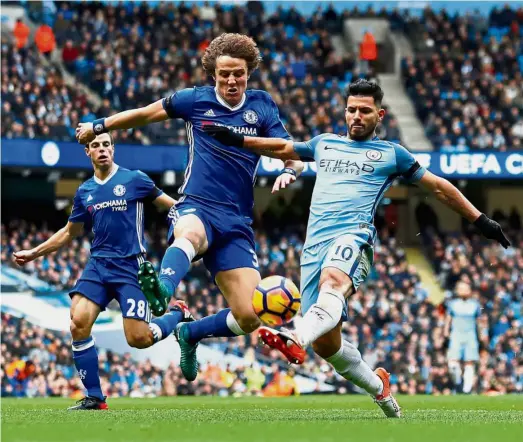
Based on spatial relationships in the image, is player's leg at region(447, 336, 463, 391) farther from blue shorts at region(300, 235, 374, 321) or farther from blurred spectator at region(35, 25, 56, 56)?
blue shorts at region(300, 235, 374, 321)

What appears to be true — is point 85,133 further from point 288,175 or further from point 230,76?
point 288,175

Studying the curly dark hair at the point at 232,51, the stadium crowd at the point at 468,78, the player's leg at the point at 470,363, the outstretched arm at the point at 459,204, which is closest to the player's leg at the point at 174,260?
the curly dark hair at the point at 232,51

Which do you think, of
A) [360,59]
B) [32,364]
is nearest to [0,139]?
[32,364]

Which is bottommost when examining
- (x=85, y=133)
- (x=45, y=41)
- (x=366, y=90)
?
(x=85, y=133)

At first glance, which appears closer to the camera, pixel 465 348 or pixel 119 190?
pixel 119 190

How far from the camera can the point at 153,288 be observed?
8633mm

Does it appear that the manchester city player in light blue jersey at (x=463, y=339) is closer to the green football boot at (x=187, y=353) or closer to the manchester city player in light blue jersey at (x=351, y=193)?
the green football boot at (x=187, y=353)

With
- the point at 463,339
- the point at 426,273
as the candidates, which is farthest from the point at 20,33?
the point at 463,339

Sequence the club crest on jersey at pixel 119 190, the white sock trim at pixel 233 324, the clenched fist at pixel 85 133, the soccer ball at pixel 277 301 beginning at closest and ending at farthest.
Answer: the soccer ball at pixel 277 301
the clenched fist at pixel 85 133
the white sock trim at pixel 233 324
the club crest on jersey at pixel 119 190

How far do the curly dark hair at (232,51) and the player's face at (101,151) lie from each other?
6.88 ft

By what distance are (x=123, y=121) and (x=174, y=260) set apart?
138 cm

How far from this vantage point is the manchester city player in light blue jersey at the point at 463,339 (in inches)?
899

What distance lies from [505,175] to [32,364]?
12.3 metres

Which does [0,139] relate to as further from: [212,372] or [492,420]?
[492,420]
